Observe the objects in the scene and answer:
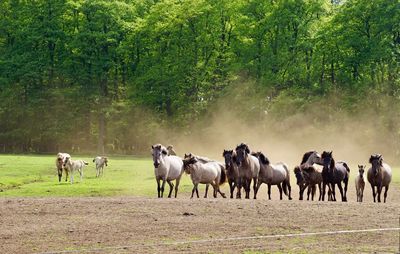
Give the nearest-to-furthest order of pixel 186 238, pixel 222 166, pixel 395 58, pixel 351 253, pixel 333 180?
pixel 351 253, pixel 186 238, pixel 333 180, pixel 222 166, pixel 395 58

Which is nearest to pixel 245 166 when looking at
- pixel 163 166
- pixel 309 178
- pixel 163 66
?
pixel 163 166

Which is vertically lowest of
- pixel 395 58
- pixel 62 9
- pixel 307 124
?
pixel 307 124

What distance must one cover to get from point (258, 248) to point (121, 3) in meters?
77.6

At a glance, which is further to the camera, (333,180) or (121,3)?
(121,3)

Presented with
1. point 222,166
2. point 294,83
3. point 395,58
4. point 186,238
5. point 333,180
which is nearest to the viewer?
point 186,238

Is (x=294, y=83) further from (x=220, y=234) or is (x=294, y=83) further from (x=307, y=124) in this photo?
(x=220, y=234)

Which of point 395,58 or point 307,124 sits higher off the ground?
point 395,58

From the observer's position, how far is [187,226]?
2128cm

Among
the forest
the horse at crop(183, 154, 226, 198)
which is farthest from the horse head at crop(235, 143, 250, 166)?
the forest

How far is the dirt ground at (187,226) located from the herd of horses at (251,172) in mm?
4745

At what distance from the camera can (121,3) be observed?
9262cm

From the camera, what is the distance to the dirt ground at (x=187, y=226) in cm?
1797

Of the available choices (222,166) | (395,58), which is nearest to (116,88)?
(395,58)

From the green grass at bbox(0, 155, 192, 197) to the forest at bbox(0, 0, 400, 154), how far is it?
31.1 meters
